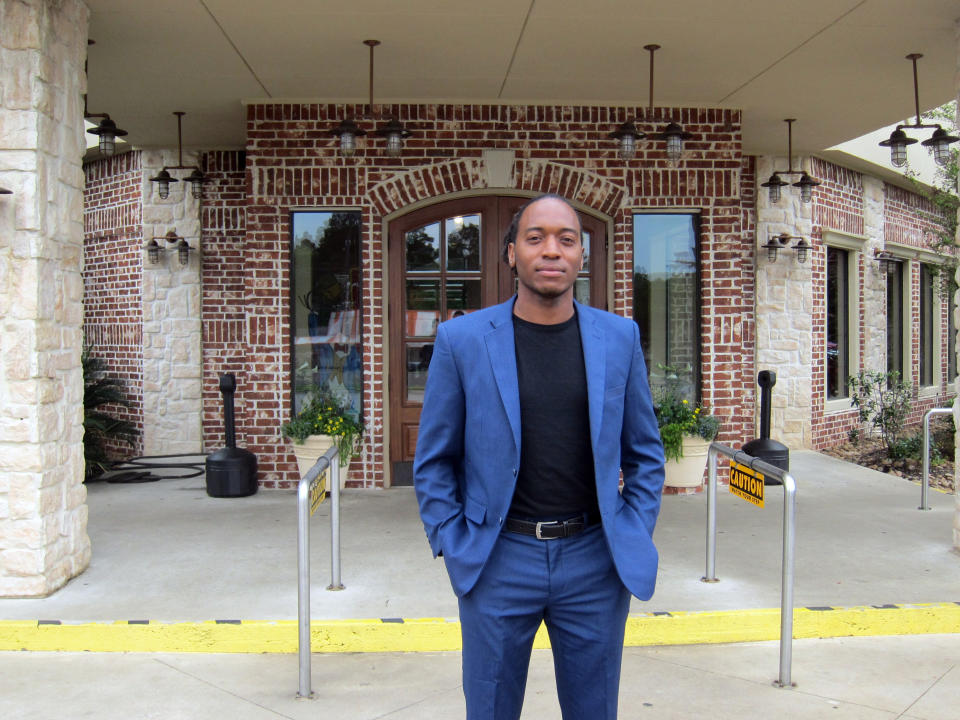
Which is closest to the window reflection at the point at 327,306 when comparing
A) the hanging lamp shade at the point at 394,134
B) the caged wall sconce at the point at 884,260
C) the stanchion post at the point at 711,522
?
the hanging lamp shade at the point at 394,134

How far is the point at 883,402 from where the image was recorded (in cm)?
1223

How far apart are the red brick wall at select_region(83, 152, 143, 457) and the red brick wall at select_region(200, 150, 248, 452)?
0.80 meters

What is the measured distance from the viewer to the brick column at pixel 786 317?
35.4 ft

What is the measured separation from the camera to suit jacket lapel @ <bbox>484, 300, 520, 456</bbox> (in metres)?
2.44

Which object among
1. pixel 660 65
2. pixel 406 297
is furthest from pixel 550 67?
pixel 406 297

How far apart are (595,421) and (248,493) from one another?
597cm

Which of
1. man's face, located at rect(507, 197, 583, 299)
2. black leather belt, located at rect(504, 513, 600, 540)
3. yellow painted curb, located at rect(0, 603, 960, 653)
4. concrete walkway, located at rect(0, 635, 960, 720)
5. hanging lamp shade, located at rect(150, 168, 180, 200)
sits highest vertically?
hanging lamp shade, located at rect(150, 168, 180, 200)

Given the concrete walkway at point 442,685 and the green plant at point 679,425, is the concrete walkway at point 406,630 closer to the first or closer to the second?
the concrete walkway at point 442,685

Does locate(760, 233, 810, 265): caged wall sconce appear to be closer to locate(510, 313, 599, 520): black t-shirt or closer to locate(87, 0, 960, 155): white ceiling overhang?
locate(87, 0, 960, 155): white ceiling overhang

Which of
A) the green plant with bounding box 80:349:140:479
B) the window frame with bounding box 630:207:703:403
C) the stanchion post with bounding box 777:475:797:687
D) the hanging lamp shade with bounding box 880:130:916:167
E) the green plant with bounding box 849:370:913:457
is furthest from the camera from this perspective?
the green plant with bounding box 849:370:913:457

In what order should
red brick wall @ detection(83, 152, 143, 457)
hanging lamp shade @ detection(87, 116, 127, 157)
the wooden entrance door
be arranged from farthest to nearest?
1. red brick wall @ detection(83, 152, 143, 457)
2. the wooden entrance door
3. hanging lamp shade @ detection(87, 116, 127, 157)

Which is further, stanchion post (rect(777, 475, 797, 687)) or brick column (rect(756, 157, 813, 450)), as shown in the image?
brick column (rect(756, 157, 813, 450))

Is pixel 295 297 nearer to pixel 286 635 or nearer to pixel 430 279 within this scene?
pixel 430 279

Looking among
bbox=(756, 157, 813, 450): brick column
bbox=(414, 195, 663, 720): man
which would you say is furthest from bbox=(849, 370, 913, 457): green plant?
bbox=(414, 195, 663, 720): man
